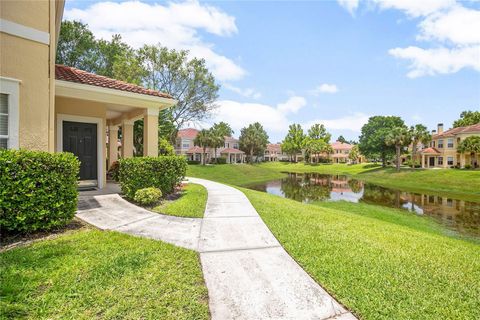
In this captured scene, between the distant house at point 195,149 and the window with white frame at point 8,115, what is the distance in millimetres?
40237

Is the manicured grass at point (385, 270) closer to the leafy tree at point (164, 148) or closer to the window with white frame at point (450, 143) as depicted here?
the leafy tree at point (164, 148)

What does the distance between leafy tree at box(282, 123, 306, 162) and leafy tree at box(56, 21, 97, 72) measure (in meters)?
50.3

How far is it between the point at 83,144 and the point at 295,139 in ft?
200

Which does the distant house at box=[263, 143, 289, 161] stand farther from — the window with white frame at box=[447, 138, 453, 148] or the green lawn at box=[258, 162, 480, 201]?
the green lawn at box=[258, 162, 480, 201]

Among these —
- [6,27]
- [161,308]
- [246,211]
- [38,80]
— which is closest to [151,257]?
[161,308]

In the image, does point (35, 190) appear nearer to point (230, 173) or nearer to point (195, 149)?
point (230, 173)

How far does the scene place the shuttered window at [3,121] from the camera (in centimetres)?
511

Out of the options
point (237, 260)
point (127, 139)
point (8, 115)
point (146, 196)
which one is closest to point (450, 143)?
point (127, 139)

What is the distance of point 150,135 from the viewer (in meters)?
9.52

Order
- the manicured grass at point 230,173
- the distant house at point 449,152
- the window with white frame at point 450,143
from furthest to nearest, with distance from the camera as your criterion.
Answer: the window with white frame at point 450,143, the distant house at point 449,152, the manicured grass at point 230,173

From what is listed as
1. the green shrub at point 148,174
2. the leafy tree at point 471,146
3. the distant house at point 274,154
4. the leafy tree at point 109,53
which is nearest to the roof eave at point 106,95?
the green shrub at point 148,174

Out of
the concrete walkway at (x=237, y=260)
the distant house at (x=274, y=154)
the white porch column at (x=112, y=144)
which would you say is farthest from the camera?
the distant house at (x=274, y=154)

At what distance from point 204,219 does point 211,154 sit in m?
50.9

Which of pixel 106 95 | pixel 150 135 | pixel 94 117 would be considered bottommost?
pixel 150 135
